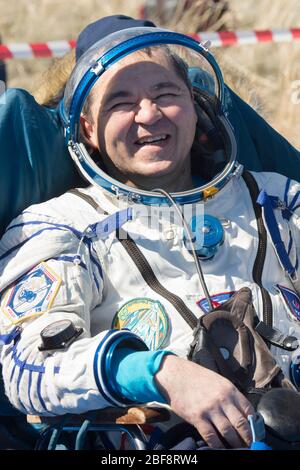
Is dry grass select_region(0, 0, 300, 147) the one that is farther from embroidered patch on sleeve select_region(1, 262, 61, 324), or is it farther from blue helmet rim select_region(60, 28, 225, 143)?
embroidered patch on sleeve select_region(1, 262, 61, 324)

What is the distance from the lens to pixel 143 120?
330cm

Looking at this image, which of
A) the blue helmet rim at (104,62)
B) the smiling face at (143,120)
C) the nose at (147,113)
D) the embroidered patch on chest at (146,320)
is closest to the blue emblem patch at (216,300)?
the embroidered patch on chest at (146,320)

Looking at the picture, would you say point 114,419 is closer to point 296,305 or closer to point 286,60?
point 296,305

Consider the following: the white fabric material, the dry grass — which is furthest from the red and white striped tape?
the white fabric material

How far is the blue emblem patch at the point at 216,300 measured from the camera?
10.2 ft

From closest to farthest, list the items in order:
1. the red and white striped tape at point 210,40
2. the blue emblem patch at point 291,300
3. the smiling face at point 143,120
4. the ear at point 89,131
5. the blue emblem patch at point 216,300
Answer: the blue emblem patch at point 216,300 → the blue emblem patch at point 291,300 → the smiling face at point 143,120 → the ear at point 89,131 → the red and white striped tape at point 210,40

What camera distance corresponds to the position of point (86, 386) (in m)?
2.66

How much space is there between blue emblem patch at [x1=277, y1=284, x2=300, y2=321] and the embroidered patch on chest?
0.43 meters

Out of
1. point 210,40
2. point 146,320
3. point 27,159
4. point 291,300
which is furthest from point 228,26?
point 146,320

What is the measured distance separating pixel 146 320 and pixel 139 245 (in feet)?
0.90

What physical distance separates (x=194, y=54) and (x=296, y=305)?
37.1 inches

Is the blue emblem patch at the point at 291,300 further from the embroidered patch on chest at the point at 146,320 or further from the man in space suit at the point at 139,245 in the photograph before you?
the embroidered patch on chest at the point at 146,320

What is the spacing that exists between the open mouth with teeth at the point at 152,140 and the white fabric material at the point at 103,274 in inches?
8.0

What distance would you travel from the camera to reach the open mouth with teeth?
10.9 feet
